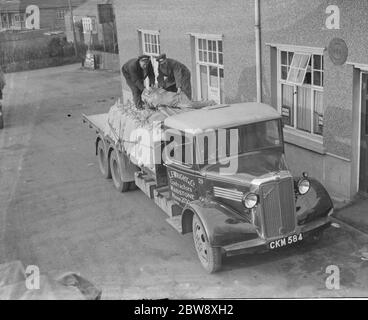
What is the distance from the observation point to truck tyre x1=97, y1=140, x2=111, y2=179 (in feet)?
36.1

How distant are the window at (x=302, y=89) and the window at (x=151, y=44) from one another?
5.97 m

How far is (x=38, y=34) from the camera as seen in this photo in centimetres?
3944

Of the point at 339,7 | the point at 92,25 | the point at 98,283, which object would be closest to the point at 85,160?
the point at 98,283

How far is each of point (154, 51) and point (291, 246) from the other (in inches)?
395

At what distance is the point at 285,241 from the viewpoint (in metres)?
6.83

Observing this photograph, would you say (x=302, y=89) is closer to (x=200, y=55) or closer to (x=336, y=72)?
(x=336, y=72)

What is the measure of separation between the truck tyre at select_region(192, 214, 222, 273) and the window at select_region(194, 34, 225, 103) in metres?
6.27

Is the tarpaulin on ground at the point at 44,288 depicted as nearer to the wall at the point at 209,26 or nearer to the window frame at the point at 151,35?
the wall at the point at 209,26

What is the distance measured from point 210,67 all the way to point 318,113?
436 centimetres

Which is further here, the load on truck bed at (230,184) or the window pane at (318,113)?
the window pane at (318,113)

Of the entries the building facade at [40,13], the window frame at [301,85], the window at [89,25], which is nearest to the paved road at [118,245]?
the window frame at [301,85]

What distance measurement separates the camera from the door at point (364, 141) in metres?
8.47

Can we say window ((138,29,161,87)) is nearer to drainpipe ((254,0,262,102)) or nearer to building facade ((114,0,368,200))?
building facade ((114,0,368,200))

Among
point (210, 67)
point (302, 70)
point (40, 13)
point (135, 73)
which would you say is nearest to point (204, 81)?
point (210, 67)
